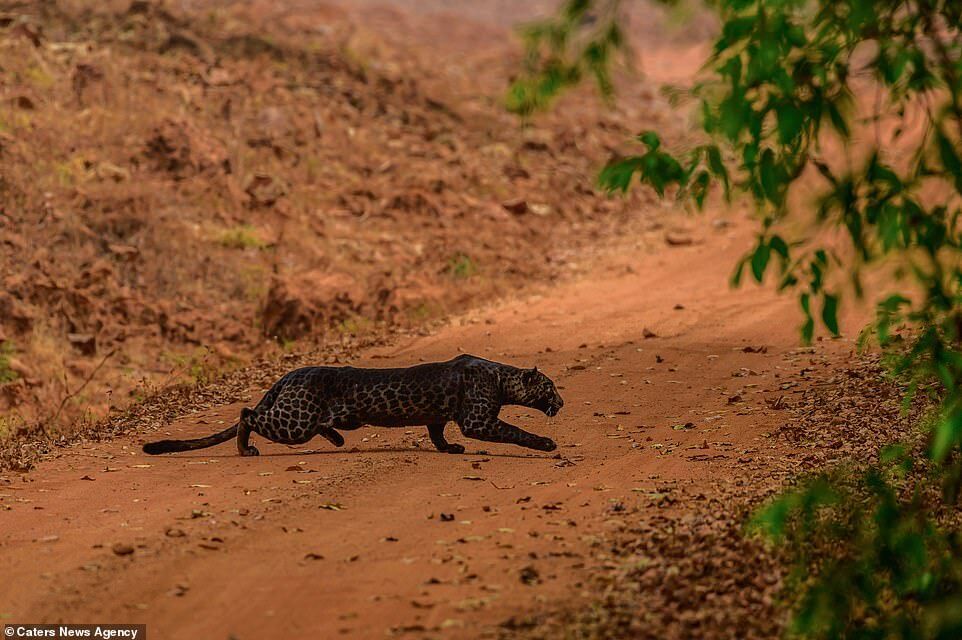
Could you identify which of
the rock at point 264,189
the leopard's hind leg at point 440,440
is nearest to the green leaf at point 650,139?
the leopard's hind leg at point 440,440

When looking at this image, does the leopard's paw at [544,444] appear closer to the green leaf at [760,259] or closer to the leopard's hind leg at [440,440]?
the leopard's hind leg at [440,440]

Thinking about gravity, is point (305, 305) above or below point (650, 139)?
below

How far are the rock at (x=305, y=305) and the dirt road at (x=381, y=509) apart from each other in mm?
Answer: 2168

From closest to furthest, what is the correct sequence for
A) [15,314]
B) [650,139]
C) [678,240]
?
[650,139] < [15,314] < [678,240]

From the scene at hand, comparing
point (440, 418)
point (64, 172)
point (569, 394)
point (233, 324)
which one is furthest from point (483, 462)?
point (64, 172)

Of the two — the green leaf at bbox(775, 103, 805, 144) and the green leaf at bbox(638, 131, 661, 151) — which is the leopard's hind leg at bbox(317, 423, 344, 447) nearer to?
the green leaf at bbox(638, 131, 661, 151)

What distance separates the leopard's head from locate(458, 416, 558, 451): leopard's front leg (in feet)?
1.13

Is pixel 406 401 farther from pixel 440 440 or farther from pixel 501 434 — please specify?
pixel 501 434

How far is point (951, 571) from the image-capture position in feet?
19.3

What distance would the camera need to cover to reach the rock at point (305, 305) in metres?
14.6

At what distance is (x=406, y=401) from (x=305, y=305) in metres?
6.22

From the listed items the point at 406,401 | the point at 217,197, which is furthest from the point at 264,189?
the point at 406,401

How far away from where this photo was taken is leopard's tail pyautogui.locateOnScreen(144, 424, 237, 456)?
362 inches

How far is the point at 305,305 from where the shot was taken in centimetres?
1467
